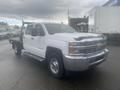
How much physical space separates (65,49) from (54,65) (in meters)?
1.01

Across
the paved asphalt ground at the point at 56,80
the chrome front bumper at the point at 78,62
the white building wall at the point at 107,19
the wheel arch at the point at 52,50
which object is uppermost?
the white building wall at the point at 107,19

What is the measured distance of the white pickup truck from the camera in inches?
172

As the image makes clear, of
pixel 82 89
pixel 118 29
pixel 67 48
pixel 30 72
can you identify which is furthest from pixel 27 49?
pixel 118 29

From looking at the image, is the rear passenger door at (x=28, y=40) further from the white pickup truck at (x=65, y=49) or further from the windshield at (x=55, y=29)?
the windshield at (x=55, y=29)

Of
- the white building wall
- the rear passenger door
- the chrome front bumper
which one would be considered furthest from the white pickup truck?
the white building wall

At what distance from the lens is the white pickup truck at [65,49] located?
4379 mm

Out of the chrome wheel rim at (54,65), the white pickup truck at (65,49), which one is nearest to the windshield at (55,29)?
the white pickup truck at (65,49)

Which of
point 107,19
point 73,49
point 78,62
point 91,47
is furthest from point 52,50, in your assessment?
point 107,19

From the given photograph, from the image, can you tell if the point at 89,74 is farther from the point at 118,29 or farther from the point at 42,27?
the point at 118,29

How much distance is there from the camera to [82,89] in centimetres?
416

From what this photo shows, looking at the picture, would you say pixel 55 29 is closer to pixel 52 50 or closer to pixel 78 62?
pixel 52 50

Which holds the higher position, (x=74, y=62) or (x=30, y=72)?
(x=74, y=62)

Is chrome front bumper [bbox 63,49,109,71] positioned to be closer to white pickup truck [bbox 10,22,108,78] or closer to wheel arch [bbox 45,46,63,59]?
white pickup truck [bbox 10,22,108,78]

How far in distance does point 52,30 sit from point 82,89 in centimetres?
276
